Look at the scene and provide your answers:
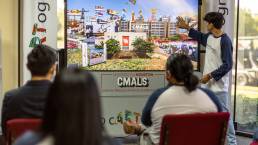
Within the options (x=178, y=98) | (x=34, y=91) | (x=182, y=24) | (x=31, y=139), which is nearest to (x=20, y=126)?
(x=34, y=91)

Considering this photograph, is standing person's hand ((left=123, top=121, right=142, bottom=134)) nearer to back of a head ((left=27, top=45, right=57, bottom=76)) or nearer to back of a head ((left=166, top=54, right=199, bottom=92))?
back of a head ((left=166, top=54, right=199, bottom=92))

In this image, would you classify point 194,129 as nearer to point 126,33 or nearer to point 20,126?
point 20,126

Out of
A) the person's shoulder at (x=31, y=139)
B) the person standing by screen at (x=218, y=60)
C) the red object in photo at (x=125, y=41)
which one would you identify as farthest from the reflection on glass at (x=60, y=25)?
the person's shoulder at (x=31, y=139)

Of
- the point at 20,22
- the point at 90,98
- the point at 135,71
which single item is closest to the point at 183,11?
the point at 135,71

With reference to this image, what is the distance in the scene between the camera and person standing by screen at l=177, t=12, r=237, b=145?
13.6 ft

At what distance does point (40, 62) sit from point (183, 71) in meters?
0.92

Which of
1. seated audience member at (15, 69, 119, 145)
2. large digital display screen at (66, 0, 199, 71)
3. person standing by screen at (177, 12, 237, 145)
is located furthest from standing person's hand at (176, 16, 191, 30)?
seated audience member at (15, 69, 119, 145)

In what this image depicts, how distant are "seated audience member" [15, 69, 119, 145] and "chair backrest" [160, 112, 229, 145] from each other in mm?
1202

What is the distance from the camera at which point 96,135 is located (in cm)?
122

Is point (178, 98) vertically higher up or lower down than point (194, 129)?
higher up

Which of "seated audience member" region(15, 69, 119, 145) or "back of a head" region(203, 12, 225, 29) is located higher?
"back of a head" region(203, 12, 225, 29)

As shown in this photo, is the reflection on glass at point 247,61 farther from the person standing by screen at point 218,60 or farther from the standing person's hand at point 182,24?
the person standing by screen at point 218,60

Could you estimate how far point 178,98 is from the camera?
2.60 meters

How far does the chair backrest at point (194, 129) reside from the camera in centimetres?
243
